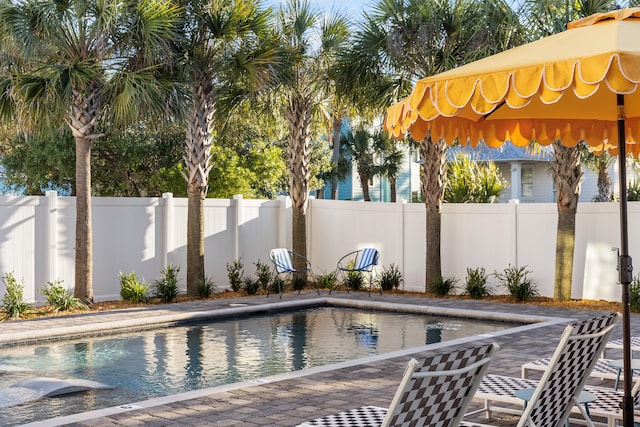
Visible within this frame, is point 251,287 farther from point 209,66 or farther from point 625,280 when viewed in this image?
point 625,280

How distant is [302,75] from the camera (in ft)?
54.3

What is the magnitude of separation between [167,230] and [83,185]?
2549mm

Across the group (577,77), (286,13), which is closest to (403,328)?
(286,13)

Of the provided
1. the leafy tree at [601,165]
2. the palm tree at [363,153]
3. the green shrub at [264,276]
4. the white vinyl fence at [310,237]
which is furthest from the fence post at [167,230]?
the palm tree at [363,153]

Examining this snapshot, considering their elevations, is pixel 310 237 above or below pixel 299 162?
below

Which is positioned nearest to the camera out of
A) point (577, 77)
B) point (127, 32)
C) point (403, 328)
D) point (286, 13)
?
point (577, 77)

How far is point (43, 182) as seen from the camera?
24.8 meters

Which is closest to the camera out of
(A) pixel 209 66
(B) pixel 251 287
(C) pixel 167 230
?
(A) pixel 209 66

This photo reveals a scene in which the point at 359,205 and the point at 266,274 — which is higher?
the point at 359,205

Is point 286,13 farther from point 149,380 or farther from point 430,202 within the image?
point 149,380

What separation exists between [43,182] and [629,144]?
20.5 m

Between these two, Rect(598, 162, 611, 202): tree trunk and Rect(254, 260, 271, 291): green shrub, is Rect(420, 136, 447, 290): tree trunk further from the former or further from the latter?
Rect(598, 162, 611, 202): tree trunk

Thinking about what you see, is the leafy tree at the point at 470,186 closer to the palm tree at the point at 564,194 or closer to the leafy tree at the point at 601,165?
the palm tree at the point at 564,194

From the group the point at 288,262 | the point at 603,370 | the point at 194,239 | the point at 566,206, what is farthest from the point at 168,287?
the point at 603,370
